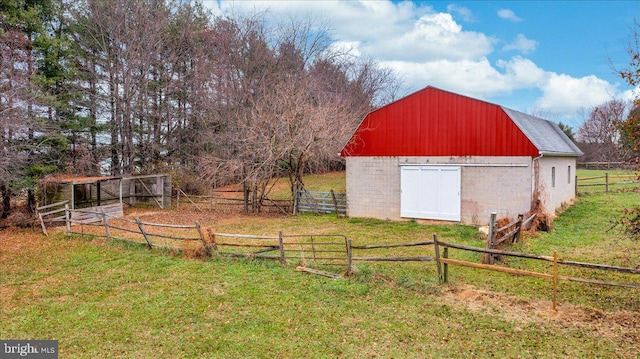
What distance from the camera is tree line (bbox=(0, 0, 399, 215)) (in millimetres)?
16594

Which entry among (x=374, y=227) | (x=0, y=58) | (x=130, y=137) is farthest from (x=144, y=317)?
(x=130, y=137)

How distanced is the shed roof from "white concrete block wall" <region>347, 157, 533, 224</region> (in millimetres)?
316

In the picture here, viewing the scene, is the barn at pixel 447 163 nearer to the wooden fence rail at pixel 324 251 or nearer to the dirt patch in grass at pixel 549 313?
the wooden fence rail at pixel 324 251

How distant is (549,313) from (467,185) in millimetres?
8234

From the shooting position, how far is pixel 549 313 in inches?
247

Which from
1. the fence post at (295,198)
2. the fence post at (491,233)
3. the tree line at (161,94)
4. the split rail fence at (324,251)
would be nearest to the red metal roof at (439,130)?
the tree line at (161,94)

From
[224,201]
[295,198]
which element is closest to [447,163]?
[295,198]

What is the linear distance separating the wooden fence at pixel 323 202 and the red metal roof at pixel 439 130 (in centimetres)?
244

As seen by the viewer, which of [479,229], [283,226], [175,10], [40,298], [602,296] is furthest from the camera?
[175,10]

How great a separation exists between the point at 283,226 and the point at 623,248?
10882 mm

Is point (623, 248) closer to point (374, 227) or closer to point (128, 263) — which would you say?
point (374, 227)

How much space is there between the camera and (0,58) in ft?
52.1

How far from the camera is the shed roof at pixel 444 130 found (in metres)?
13.3

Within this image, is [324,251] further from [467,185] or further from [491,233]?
[467,185]
